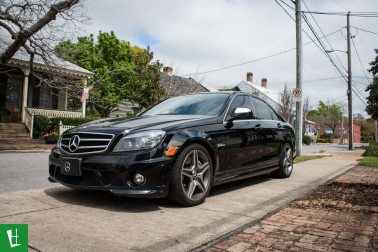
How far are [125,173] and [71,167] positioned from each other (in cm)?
71

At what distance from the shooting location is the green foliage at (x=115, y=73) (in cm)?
2155

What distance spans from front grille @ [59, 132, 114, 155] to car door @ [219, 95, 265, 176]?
1560 millimetres

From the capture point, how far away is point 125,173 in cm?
324

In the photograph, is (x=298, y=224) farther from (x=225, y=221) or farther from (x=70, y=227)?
(x=70, y=227)

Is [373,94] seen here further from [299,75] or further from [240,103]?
[240,103]

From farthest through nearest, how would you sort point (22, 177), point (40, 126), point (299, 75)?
point (40, 126)
point (299, 75)
point (22, 177)

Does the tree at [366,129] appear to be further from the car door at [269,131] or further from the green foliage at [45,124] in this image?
the car door at [269,131]

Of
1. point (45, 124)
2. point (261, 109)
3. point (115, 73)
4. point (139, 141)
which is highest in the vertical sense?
point (115, 73)

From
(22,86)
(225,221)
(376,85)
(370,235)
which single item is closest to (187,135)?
(225,221)

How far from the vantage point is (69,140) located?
3.76 meters

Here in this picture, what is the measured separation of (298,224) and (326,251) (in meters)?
0.67

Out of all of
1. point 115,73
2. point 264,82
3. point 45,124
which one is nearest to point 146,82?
point 115,73

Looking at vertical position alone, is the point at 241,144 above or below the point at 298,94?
below

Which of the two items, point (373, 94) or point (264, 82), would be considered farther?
point (264, 82)
